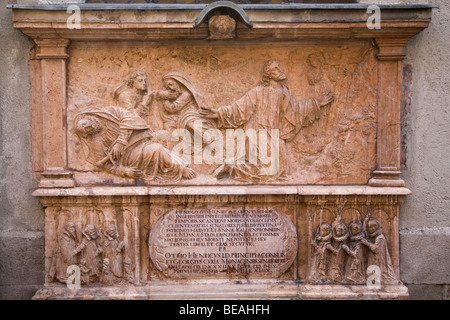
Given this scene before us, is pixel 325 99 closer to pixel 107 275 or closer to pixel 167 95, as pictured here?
pixel 167 95

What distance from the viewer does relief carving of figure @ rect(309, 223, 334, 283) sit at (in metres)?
5.29

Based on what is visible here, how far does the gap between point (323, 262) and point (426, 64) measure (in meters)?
2.48

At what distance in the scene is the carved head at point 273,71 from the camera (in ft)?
17.4

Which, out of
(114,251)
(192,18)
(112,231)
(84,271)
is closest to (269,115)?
(192,18)

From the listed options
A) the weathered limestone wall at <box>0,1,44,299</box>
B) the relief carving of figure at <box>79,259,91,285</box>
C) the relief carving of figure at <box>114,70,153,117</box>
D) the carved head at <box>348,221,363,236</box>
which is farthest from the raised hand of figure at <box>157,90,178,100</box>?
the carved head at <box>348,221,363,236</box>

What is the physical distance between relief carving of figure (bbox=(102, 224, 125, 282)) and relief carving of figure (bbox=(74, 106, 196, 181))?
2.20ft

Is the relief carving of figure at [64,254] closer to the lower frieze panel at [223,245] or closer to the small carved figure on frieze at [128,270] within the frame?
the lower frieze panel at [223,245]

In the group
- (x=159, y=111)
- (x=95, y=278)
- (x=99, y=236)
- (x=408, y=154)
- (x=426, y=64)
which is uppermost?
(x=426, y=64)

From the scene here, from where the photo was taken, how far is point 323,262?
17.4ft

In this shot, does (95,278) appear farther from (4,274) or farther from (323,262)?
(323,262)

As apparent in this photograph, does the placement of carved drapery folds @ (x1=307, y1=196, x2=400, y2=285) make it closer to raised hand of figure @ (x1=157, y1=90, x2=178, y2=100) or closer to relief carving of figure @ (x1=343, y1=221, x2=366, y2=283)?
relief carving of figure @ (x1=343, y1=221, x2=366, y2=283)

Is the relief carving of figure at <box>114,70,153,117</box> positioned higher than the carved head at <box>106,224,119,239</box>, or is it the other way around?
the relief carving of figure at <box>114,70,153,117</box>

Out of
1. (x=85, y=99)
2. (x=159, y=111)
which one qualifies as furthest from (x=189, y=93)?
(x=85, y=99)

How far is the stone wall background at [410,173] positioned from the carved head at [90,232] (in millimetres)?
536
